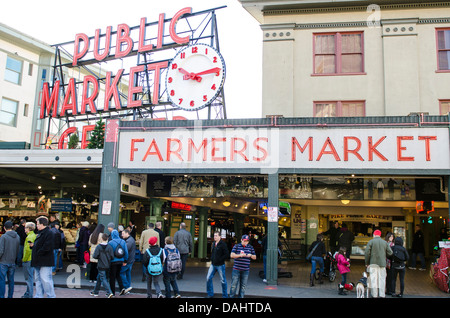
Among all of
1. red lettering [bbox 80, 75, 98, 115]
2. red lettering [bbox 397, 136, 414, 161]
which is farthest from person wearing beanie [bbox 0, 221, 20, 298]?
red lettering [bbox 80, 75, 98, 115]

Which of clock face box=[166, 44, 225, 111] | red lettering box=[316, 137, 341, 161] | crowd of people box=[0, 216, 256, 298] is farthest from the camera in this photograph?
clock face box=[166, 44, 225, 111]

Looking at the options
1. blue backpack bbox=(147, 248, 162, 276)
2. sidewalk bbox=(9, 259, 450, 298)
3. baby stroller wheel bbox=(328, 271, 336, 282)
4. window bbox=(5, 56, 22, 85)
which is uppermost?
window bbox=(5, 56, 22, 85)

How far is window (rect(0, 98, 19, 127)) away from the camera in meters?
36.5

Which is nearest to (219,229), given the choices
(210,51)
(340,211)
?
(340,211)

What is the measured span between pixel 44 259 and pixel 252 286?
278 inches

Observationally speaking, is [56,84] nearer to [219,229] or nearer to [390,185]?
[219,229]

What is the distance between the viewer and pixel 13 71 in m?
37.3

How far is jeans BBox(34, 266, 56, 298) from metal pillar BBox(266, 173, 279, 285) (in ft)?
24.0

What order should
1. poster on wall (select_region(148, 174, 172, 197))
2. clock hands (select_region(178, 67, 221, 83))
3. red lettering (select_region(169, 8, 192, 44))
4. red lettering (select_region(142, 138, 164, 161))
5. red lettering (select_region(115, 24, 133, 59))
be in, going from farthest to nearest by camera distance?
red lettering (select_region(115, 24, 133, 59))
red lettering (select_region(169, 8, 192, 44))
clock hands (select_region(178, 67, 221, 83))
poster on wall (select_region(148, 174, 172, 197))
red lettering (select_region(142, 138, 164, 161))

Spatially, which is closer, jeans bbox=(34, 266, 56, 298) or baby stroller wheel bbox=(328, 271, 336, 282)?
jeans bbox=(34, 266, 56, 298)

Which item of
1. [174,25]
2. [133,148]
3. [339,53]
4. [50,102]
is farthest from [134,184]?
[50,102]

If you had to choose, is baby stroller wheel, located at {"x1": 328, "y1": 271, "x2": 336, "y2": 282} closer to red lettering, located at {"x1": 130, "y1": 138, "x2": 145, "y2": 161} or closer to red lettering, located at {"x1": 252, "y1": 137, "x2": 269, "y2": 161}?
red lettering, located at {"x1": 252, "y1": 137, "x2": 269, "y2": 161}

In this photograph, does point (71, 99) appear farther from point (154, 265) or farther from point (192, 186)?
point (154, 265)
